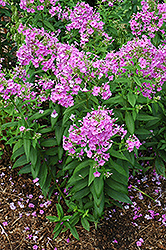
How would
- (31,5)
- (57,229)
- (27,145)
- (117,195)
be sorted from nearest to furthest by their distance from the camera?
(27,145) < (117,195) < (57,229) < (31,5)

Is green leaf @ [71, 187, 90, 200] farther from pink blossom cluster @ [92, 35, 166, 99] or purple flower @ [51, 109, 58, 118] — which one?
pink blossom cluster @ [92, 35, 166, 99]

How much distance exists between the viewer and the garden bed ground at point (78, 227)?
3.15 metres

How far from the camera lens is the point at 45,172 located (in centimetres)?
303

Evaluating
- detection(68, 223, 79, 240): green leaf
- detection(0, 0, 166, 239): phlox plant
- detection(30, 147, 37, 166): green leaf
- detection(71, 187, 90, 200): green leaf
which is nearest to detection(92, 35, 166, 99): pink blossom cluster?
detection(0, 0, 166, 239): phlox plant

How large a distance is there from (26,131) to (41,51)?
0.83m

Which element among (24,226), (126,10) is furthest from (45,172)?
(126,10)

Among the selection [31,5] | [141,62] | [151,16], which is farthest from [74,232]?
[31,5]

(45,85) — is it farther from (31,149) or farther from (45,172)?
(45,172)

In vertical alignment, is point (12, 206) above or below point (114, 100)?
below

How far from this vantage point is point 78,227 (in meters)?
3.24

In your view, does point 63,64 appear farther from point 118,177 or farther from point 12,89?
point 118,177

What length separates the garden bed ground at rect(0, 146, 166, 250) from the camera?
124 inches

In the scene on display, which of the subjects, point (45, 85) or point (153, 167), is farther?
point (153, 167)

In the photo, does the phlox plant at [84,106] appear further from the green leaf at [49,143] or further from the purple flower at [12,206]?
the purple flower at [12,206]
